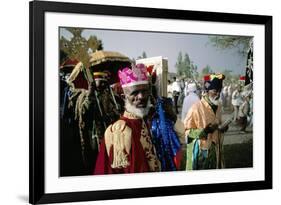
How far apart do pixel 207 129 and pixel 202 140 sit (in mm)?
35

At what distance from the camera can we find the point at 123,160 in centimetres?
169

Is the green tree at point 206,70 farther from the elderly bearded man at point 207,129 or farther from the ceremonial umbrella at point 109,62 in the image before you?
the ceremonial umbrella at point 109,62

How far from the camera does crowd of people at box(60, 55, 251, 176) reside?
1.63 meters

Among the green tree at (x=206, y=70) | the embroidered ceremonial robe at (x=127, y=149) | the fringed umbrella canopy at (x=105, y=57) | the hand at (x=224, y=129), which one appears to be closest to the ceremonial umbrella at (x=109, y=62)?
the fringed umbrella canopy at (x=105, y=57)

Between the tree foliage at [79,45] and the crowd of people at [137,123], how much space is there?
0.02 m

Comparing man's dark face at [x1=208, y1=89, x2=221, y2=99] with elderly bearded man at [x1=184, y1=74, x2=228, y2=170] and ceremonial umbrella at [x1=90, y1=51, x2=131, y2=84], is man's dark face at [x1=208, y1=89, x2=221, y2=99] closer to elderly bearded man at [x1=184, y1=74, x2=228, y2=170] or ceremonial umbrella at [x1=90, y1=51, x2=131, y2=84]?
elderly bearded man at [x1=184, y1=74, x2=228, y2=170]

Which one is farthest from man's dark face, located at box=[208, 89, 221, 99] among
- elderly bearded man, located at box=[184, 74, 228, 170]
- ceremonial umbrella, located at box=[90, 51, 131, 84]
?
ceremonial umbrella, located at box=[90, 51, 131, 84]

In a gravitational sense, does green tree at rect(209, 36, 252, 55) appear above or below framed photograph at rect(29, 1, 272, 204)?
above

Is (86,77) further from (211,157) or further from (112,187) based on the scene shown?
(211,157)

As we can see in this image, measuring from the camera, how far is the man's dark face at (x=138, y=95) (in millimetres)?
1693

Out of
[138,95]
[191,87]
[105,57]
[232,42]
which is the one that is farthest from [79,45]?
[232,42]

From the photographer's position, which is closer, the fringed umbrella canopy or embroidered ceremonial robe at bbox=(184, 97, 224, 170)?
the fringed umbrella canopy

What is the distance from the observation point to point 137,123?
1.70 m

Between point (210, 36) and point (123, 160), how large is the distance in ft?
1.42
